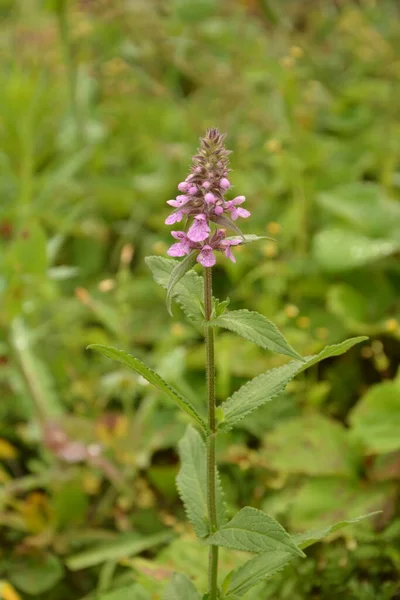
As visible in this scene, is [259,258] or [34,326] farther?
[259,258]

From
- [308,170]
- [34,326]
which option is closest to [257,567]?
[34,326]

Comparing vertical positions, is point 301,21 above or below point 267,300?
above

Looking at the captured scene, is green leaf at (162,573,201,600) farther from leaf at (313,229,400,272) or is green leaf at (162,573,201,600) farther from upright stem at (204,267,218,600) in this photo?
leaf at (313,229,400,272)

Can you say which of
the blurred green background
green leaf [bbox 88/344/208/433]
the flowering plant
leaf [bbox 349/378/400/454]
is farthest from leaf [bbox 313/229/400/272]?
green leaf [bbox 88/344/208/433]

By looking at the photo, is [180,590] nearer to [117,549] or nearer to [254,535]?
[254,535]

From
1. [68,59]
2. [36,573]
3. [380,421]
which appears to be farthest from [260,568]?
[68,59]

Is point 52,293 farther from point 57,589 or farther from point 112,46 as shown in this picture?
point 112,46
